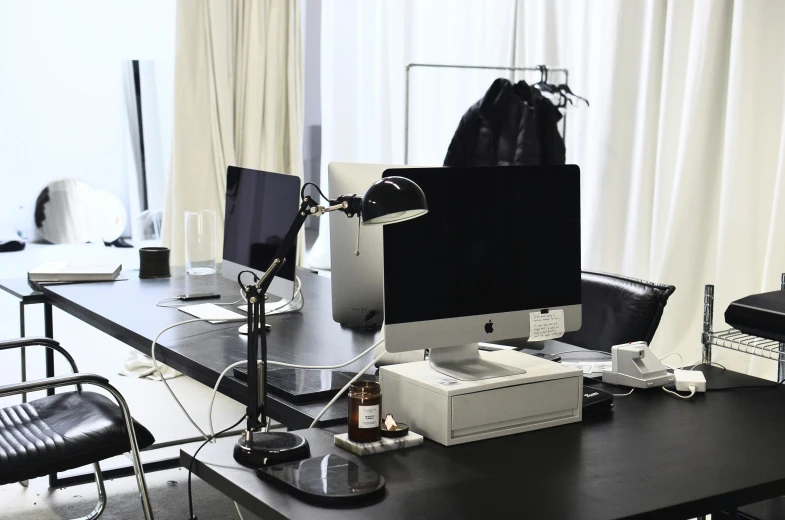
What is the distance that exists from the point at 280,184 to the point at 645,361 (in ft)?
3.99

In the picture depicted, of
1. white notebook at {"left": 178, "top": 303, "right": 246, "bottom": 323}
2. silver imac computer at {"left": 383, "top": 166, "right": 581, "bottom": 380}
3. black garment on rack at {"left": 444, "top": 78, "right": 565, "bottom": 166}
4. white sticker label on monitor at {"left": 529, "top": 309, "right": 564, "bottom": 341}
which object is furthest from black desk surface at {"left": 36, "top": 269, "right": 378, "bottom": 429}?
black garment on rack at {"left": 444, "top": 78, "right": 565, "bottom": 166}

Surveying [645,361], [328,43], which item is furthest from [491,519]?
[328,43]

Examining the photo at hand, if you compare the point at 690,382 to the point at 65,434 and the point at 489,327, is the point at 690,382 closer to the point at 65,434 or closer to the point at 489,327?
the point at 489,327

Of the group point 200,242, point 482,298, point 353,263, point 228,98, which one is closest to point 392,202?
point 482,298

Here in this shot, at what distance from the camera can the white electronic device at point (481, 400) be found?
1604 millimetres

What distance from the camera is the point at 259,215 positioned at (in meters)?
2.77

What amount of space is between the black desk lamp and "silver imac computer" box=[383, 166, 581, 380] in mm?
151

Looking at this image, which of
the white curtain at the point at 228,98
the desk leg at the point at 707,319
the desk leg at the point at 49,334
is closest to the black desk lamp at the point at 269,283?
the desk leg at the point at 707,319

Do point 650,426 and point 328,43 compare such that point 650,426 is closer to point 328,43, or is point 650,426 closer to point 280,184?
point 280,184

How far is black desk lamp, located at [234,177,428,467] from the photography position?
4.87 ft

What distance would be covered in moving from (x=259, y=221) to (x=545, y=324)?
123 centimetres

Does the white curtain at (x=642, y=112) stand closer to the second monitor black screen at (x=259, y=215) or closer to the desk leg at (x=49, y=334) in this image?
the second monitor black screen at (x=259, y=215)

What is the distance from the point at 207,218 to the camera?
304 cm

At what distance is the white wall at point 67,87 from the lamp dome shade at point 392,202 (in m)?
3.61
